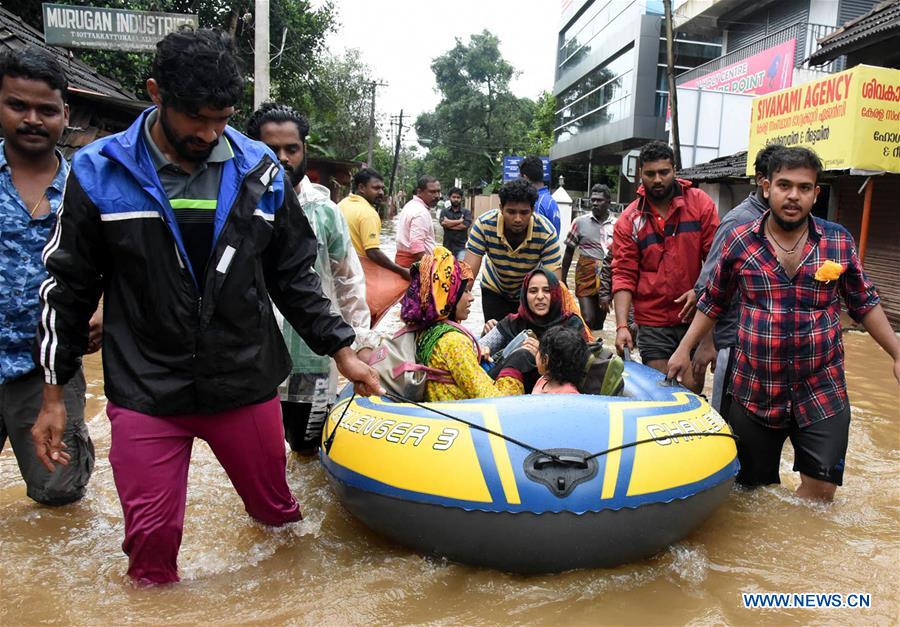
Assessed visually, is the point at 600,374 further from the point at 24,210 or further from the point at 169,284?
the point at 24,210

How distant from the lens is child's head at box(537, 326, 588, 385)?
353 cm

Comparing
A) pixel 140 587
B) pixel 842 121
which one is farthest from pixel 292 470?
pixel 842 121

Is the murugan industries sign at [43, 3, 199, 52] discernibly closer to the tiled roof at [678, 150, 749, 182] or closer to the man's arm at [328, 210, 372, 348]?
the man's arm at [328, 210, 372, 348]

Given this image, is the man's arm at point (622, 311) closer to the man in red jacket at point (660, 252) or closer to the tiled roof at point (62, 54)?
the man in red jacket at point (660, 252)

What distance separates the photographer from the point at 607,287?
5.62m

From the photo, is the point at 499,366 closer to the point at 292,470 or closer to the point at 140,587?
the point at 292,470

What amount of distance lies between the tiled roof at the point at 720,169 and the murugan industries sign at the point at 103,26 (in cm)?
901

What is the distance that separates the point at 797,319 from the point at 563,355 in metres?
1.09

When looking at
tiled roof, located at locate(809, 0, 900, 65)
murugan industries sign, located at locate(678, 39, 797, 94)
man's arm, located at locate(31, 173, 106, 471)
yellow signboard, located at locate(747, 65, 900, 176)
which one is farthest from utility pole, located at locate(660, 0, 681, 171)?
man's arm, located at locate(31, 173, 106, 471)

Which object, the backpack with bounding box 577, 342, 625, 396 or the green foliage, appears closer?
the backpack with bounding box 577, 342, 625, 396

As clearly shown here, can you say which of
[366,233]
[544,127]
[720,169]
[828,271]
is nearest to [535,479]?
[828,271]

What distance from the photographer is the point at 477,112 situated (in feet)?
160

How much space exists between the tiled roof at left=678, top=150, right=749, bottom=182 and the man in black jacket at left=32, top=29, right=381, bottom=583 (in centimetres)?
1113

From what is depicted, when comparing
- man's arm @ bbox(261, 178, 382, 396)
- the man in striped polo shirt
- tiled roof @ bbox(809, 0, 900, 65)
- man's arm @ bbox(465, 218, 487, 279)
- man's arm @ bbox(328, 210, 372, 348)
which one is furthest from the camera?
tiled roof @ bbox(809, 0, 900, 65)
